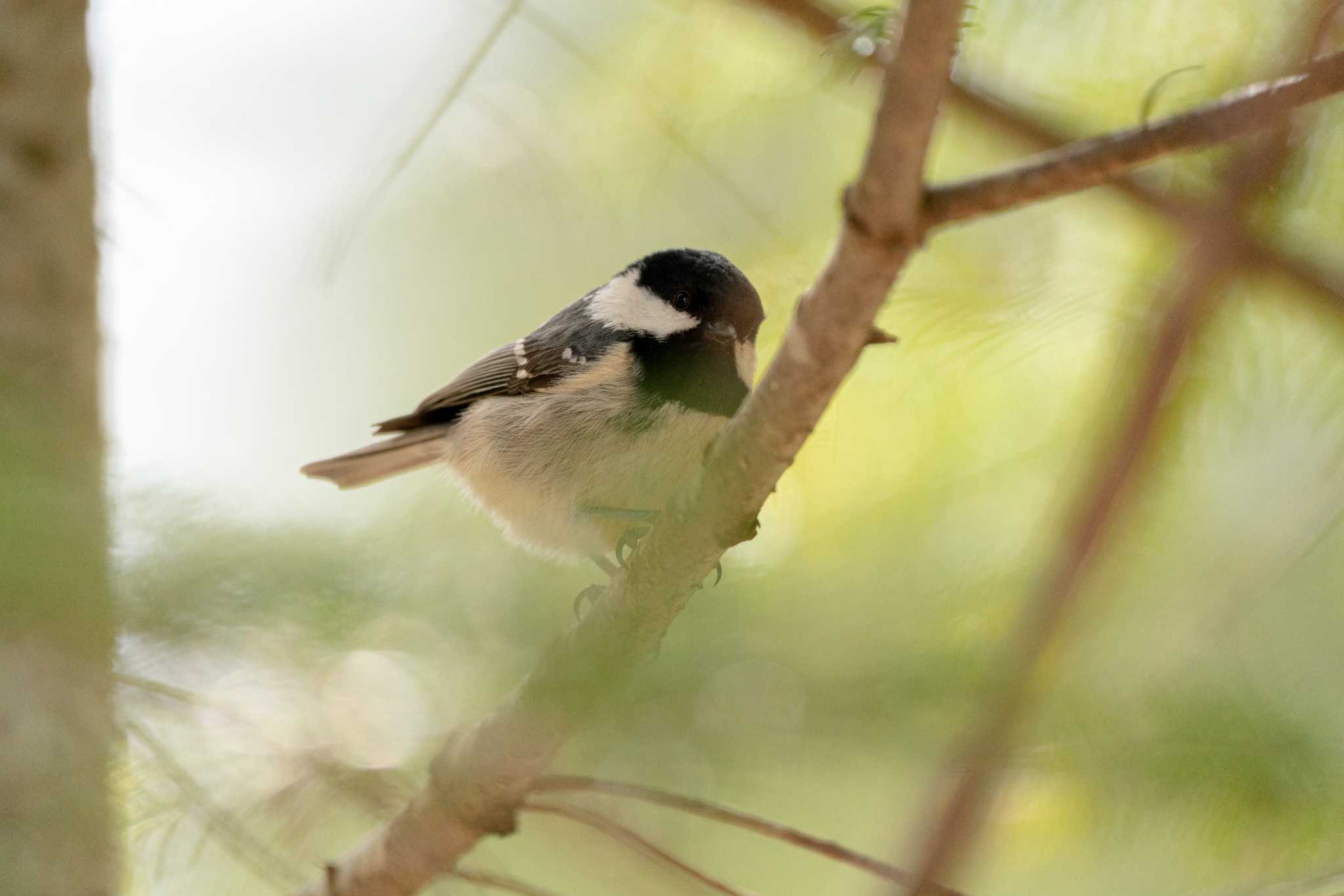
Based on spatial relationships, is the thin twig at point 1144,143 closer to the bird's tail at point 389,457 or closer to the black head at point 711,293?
the black head at point 711,293

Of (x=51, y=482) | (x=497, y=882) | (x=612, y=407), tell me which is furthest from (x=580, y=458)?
(x=51, y=482)

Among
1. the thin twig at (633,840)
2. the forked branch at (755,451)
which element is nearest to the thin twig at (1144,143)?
the forked branch at (755,451)

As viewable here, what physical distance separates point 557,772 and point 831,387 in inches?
27.7

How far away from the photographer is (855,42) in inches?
45.2

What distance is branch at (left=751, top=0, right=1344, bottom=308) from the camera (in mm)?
1439

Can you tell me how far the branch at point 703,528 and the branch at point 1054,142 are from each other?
729 millimetres

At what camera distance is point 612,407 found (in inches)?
75.5

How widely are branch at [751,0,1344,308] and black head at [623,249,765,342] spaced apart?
0.43m

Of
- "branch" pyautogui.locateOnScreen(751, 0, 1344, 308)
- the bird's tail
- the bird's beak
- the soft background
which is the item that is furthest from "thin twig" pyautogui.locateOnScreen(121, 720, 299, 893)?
"branch" pyautogui.locateOnScreen(751, 0, 1344, 308)

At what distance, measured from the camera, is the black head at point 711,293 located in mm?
1893

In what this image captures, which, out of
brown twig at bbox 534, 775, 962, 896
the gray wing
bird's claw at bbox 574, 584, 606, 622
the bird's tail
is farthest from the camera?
the bird's tail

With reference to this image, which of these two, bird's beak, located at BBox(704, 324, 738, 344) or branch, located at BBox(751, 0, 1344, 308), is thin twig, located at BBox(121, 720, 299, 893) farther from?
branch, located at BBox(751, 0, 1344, 308)

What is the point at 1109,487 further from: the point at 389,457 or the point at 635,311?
the point at 389,457

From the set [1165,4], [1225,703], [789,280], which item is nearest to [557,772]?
[1225,703]
